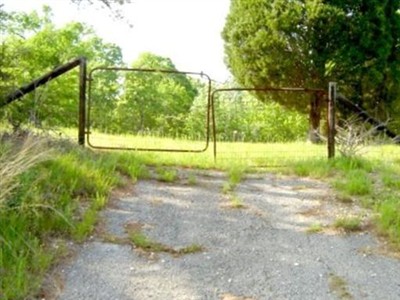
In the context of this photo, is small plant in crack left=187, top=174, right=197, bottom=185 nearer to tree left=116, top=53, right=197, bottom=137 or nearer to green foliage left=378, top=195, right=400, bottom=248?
green foliage left=378, top=195, right=400, bottom=248

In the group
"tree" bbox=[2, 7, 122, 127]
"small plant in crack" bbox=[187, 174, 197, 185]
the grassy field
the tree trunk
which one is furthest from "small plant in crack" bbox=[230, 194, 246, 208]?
the tree trunk

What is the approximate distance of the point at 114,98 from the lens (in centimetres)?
2230

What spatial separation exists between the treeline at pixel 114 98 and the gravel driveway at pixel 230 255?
258 cm

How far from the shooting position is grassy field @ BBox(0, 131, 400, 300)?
3629 mm

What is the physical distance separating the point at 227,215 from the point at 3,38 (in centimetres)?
401

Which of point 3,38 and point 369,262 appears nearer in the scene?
point 369,262

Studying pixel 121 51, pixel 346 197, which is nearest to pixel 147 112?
pixel 346 197

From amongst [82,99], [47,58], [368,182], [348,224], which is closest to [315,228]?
[348,224]

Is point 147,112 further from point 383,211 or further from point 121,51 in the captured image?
point 121,51

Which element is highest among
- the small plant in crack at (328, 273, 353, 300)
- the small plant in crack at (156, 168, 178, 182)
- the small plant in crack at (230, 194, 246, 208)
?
the small plant in crack at (156, 168, 178, 182)

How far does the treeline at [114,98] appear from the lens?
7.12 meters

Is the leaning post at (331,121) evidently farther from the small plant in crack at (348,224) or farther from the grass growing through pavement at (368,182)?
the small plant in crack at (348,224)

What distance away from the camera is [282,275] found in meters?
3.76

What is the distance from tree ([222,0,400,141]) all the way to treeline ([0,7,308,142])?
54.8 inches
